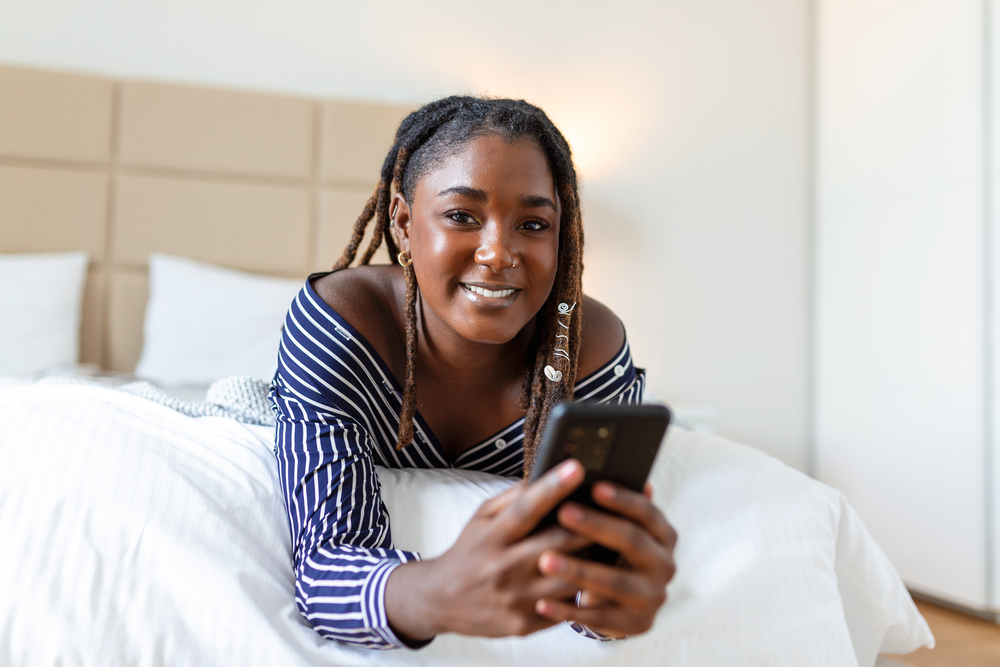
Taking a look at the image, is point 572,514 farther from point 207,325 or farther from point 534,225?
point 207,325

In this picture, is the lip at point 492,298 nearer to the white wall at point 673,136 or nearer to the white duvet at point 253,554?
the white duvet at point 253,554

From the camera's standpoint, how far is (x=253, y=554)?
754mm

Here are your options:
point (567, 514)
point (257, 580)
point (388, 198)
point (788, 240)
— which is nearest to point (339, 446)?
point (257, 580)

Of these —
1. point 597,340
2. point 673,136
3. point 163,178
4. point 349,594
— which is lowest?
point 349,594

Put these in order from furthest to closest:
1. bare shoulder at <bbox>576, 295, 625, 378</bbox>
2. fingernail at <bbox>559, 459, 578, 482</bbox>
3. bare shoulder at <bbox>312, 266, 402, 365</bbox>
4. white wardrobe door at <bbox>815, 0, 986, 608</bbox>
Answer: white wardrobe door at <bbox>815, 0, 986, 608</bbox> < bare shoulder at <bbox>576, 295, 625, 378</bbox> < bare shoulder at <bbox>312, 266, 402, 365</bbox> < fingernail at <bbox>559, 459, 578, 482</bbox>

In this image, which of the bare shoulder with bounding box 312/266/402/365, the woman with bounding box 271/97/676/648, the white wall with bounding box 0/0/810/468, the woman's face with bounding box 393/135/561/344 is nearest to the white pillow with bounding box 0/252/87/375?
the white wall with bounding box 0/0/810/468

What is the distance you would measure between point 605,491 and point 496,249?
437 millimetres

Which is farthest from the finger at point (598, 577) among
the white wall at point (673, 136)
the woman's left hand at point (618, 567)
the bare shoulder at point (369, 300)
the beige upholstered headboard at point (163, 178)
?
the white wall at point (673, 136)

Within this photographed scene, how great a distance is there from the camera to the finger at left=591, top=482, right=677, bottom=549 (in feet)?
1.77

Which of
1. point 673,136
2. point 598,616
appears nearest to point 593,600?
point 598,616

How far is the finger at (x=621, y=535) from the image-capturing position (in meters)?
0.53

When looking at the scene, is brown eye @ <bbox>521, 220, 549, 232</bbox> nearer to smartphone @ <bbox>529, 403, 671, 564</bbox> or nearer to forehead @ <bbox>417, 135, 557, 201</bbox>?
forehead @ <bbox>417, 135, 557, 201</bbox>

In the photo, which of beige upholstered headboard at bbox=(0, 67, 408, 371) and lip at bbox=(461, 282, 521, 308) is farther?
beige upholstered headboard at bbox=(0, 67, 408, 371)

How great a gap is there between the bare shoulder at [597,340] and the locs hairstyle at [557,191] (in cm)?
4
